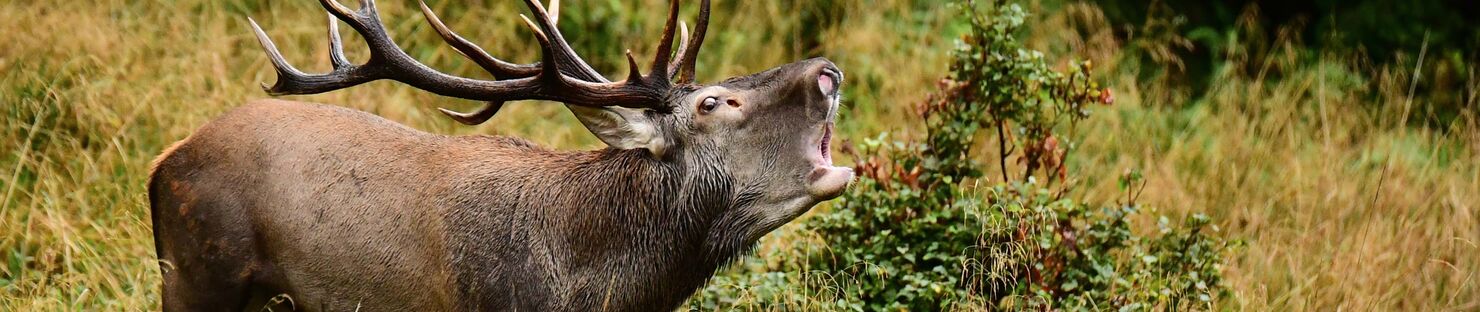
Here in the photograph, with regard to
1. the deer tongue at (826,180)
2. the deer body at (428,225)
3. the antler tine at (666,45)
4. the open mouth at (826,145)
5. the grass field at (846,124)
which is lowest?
the grass field at (846,124)

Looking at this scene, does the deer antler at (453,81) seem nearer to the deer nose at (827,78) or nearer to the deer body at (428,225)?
the deer body at (428,225)

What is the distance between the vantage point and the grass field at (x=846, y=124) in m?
5.70

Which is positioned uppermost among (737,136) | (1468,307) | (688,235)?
(737,136)

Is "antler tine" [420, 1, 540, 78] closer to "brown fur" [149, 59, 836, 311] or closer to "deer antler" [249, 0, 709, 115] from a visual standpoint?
"deer antler" [249, 0, 709, 115]

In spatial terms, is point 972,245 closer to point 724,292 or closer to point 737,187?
point 724,292

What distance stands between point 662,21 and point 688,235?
13.5 ft

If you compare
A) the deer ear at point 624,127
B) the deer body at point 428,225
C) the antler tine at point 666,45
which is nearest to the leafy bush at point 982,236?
the deer body at point 428,225

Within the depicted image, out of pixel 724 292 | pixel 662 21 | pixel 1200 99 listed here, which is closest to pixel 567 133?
pixel 662 21

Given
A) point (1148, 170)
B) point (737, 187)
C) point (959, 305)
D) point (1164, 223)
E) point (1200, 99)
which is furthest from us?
point (1200, 99)

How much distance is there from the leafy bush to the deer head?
73 centimetres

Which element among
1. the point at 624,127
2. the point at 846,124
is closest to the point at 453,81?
the point at 624,127

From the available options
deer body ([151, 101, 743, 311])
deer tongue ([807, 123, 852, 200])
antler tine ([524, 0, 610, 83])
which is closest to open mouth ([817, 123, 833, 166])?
deer tongue ([807, 123, 852, 200])

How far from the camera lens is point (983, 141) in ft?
23.0

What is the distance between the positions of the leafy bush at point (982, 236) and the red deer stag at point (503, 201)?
0.70 metres
